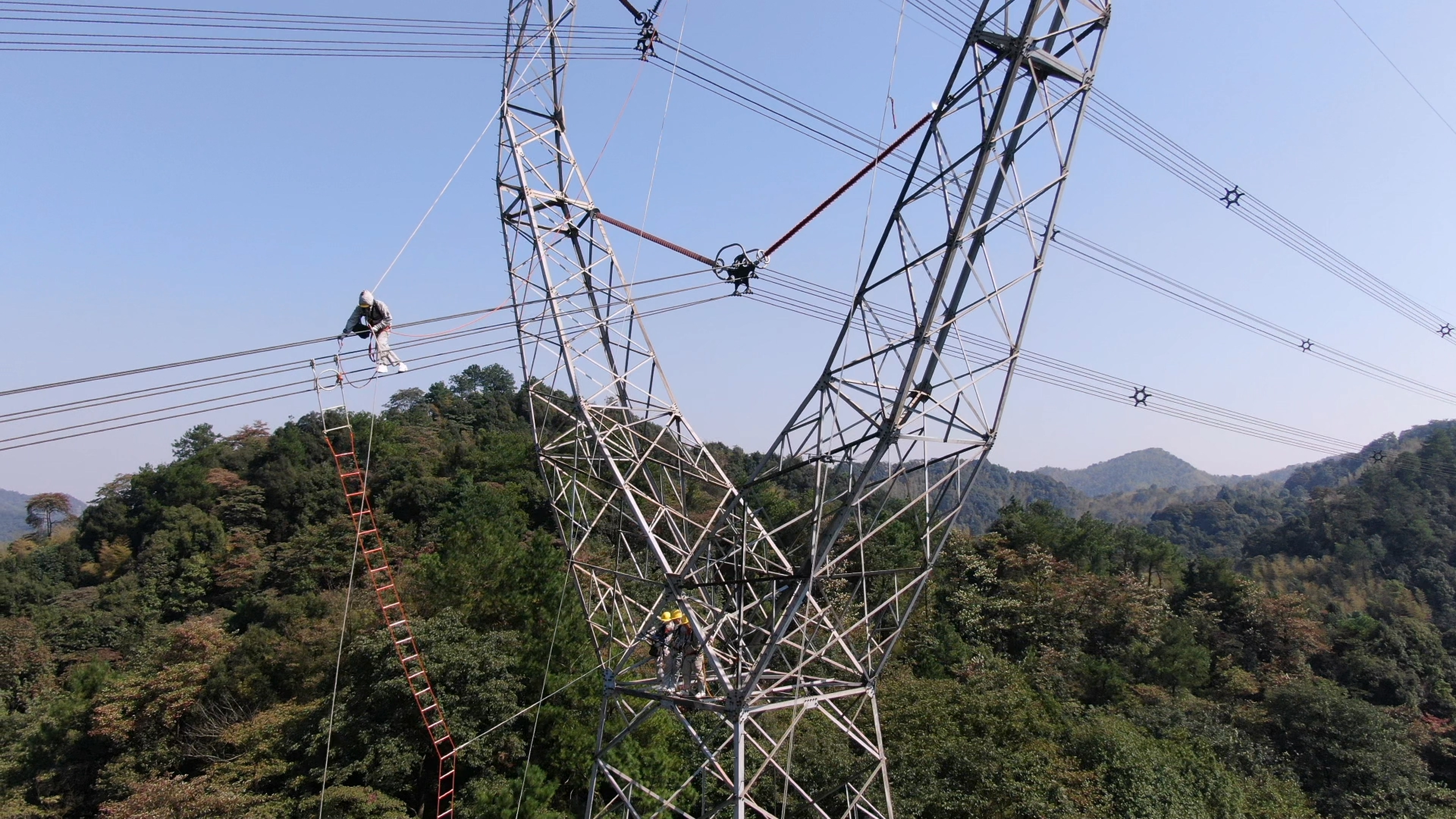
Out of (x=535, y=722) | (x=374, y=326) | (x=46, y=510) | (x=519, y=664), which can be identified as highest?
(x=46, y=510)

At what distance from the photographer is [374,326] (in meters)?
12.3

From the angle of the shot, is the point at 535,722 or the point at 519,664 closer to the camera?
the point at 535,722

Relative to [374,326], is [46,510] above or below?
above

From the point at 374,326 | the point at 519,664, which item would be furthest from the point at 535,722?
the point at 374,326

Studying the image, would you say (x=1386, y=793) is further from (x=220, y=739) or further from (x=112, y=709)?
(x=112, y=709)

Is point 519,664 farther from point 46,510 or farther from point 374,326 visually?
point 46,510

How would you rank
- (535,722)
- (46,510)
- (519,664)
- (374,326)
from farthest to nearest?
(46,510), (519,664), (535,722), (374,326)

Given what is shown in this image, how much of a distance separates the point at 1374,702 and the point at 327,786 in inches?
1668

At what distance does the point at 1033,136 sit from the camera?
35.9ft

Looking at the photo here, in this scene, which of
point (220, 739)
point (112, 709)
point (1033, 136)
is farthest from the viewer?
point (112, 709)

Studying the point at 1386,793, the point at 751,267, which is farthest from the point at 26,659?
the point at 1386,793

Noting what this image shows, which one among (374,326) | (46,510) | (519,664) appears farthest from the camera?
(46,510)

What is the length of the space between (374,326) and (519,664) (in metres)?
15.5

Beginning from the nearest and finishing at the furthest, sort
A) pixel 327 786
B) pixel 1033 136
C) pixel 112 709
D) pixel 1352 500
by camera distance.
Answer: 1. pixel 1033 136
2. pixel 327 786
3. pixel 112 709
4. pixel 1352 500
